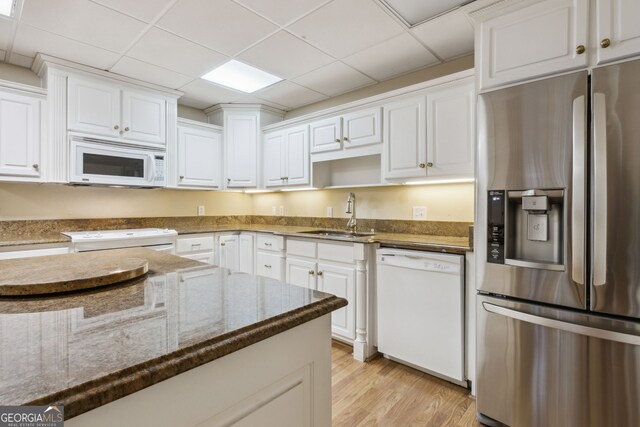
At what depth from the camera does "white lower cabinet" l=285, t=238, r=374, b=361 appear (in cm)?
252

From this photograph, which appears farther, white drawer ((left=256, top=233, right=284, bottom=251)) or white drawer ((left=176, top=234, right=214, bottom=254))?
white drawer ((left=176, top=234, right=214, bottom=254))

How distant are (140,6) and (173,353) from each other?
2341 mm

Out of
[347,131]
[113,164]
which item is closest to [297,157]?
[347,131]

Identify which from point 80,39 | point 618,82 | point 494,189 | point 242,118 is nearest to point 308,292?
point 494,189

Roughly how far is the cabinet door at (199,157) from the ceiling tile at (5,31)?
146 centimetres

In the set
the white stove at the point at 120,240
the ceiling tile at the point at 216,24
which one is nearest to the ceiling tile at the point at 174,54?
the ceiling tile at the point at 216,24

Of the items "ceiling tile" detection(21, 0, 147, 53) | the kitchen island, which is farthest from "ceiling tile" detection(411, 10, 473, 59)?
the kitchen island

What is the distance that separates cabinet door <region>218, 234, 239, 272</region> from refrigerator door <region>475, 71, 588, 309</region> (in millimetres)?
2667

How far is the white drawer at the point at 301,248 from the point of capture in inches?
114

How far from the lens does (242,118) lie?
12.9 ft

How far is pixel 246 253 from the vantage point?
→ 3.62m

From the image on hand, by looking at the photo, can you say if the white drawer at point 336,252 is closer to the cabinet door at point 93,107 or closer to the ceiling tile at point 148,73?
the ceiling tile at point 148,73

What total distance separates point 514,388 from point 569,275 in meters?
0.67

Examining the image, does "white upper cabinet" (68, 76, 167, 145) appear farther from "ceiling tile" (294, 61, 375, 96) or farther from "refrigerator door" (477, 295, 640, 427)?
"refrigerator door" (477, 295, 640, 427)
